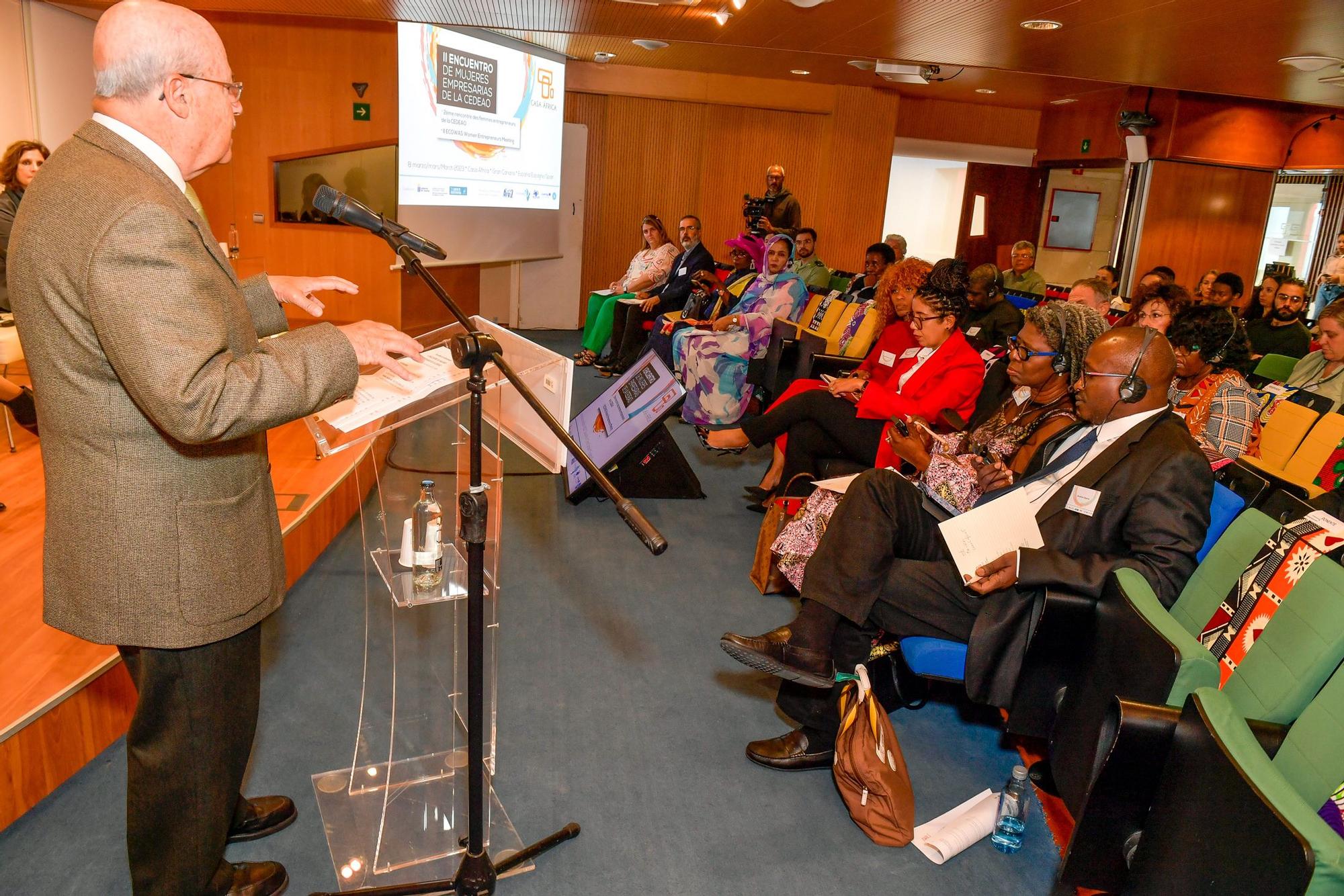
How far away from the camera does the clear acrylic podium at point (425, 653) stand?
6.18 feet

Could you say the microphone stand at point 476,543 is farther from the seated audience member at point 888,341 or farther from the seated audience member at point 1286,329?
the seated audience member at point 1286,329

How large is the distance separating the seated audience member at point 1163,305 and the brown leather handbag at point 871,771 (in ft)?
8.62

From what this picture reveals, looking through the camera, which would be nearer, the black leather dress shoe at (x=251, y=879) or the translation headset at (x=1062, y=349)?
the black leather dress shoe at (x=251, y=879)

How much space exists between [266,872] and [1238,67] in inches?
292

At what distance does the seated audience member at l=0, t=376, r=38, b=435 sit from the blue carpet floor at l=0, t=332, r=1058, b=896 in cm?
146

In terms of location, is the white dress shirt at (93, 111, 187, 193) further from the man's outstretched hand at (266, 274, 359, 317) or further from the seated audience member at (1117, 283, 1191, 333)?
the seated audience member at (1117, 283, 1191, 333)

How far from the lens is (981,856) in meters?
2.13

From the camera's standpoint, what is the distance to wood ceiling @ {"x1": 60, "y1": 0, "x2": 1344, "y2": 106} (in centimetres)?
488

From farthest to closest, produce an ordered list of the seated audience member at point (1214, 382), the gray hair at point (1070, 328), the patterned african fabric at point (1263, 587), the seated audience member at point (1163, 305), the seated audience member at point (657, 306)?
1. the seated audience member at point (657, 306)
2. the seated audience member at point (1163, 305)
3. the seated audience member at point (1214, 382)
4. the gray hair at point (1070, 328)
5. the patterned african fabric at point (1263, 587)

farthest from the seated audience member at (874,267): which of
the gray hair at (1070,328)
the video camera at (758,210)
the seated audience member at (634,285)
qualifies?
the gray hair at (1070,328)

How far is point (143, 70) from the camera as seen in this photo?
51.2 inches

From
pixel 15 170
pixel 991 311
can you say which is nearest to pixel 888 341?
pixel 991 311

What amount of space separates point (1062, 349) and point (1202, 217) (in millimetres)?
7937

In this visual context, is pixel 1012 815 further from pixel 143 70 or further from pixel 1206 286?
pixel 1206 286
